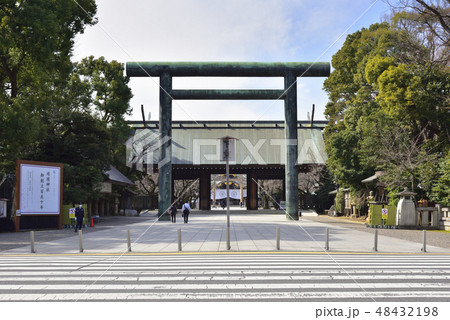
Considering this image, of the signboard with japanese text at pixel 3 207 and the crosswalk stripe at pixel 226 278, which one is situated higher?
the signboard with japanese text at pixel 3 207

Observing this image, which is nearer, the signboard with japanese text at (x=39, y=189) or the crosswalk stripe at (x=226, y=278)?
the crosswalk stripe at (x=226, y=278)

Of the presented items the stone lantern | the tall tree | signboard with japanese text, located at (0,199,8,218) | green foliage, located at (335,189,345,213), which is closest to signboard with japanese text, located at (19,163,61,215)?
signboard with japanese text, located at (0,199,8,218)

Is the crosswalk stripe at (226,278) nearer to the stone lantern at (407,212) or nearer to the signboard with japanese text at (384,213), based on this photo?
the signboard with japanese text at (384,213)

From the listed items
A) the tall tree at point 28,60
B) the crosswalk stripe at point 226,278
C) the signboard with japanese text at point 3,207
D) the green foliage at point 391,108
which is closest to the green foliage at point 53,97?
the tall tree at point 28,60

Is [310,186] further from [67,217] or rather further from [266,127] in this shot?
[67,217]

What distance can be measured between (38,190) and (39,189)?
89 mm

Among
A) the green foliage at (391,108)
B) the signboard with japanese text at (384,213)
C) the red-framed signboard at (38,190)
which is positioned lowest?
the signboard with japanese text at (384,213)

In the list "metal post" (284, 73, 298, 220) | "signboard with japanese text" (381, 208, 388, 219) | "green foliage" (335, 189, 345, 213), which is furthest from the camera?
"green foliage" (335, 189, 345, 213)

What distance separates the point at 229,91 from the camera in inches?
1174

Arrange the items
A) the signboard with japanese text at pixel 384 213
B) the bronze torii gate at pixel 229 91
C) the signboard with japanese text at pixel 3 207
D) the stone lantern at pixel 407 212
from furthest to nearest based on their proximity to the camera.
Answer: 1. the bronze torii gate at pixel 229 91
2. the stone lantern at pixel 407 212
3. the signboard with japanese text at pixel 384 213
4. the signboard with japanese text at pixel 3 207

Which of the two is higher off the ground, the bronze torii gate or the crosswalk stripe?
the bronze torii gate

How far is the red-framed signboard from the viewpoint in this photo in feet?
78.1

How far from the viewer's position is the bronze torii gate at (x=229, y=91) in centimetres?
2970

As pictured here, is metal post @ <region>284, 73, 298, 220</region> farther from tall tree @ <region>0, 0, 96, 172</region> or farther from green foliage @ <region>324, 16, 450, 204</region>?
tall tree @ <region>0, 0, 96, 172</region>
